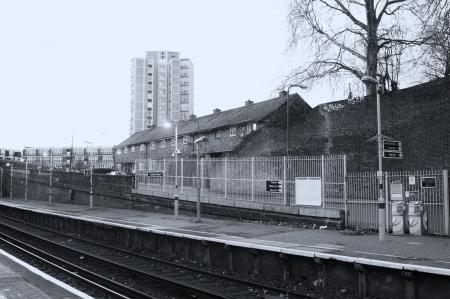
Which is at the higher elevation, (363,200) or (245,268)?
(363,200)

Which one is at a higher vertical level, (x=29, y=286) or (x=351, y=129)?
(x=351, y=129)

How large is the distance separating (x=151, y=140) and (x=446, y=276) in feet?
181

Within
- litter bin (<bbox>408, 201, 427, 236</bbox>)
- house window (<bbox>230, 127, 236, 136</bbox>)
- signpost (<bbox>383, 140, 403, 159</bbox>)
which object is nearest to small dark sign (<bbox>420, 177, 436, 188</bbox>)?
litter bin (<bbox>408, 201, 427, 236</bbox>)

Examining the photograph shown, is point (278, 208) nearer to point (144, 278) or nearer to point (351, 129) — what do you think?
point (144, 278)

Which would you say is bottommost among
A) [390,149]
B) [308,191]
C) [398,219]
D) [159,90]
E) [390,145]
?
[398,219]

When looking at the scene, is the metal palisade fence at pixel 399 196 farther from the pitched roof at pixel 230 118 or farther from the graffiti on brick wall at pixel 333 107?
the pitched roof at pixel 230 118

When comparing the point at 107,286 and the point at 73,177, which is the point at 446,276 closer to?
the point at 107,286

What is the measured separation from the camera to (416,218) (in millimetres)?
15797

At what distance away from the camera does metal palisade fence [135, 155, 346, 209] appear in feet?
61.6

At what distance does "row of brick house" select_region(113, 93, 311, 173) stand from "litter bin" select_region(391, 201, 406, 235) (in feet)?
66.8

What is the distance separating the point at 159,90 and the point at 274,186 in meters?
132

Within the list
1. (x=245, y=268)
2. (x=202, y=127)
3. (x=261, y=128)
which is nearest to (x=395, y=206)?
(x=245, y=268)

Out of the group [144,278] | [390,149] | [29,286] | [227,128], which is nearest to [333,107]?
[227,128]

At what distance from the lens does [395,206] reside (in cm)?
1633
